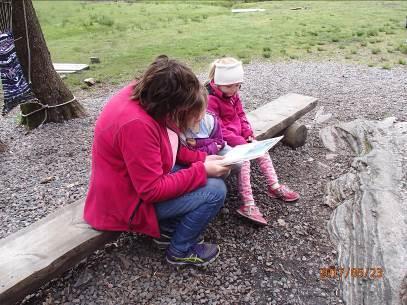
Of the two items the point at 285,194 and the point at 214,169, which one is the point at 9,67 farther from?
the point at 285,194

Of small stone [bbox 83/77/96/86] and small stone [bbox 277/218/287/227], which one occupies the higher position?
small stone [bbox 83/77/96/86]

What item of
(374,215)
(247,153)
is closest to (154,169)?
(247,153)

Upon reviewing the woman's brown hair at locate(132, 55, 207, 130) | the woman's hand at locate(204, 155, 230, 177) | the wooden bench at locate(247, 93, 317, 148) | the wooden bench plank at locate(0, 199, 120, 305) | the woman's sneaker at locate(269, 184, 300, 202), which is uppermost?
the woman's brown hair at locate(132, 55, 207, 130)

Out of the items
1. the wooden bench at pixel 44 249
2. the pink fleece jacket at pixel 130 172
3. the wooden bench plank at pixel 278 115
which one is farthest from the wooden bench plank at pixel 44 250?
the wooden bench plank at pixel 278 115

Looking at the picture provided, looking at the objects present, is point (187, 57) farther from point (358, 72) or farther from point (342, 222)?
point (342, 222)

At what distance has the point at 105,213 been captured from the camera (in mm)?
2625

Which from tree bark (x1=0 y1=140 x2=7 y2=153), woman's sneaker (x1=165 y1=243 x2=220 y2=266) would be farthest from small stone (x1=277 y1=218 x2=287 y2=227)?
tree bark (x1=0 y1=140 x2=7 y2=153)

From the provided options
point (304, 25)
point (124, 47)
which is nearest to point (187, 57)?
point (124, 47)

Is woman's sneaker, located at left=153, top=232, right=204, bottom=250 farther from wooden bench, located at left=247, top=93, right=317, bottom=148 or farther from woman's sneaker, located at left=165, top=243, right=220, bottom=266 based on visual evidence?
wooden bench, located at left=247, top=93, right=317, bottom=148

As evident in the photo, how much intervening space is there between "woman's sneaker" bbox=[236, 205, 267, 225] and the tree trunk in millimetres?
3353

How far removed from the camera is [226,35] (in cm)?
1147

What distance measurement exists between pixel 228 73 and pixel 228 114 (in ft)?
1.45

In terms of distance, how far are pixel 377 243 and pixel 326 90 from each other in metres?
4.37

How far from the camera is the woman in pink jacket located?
233 centimetres
